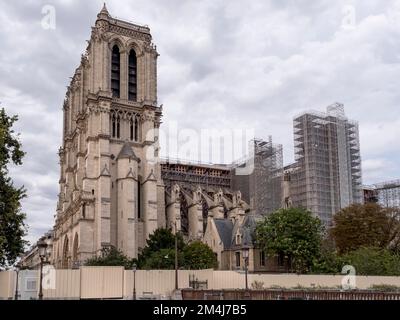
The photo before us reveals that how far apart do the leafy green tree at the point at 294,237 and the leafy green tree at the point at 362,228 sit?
408 inches

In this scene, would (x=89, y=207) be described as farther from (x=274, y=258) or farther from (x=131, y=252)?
(x=274, y=258)

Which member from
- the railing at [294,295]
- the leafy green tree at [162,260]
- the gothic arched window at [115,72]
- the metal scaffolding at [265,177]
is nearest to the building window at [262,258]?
the leafy green tree at [162,260]

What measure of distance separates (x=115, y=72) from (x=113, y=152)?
13.4 m

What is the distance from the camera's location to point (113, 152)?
248ft

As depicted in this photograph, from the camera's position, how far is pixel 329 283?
41.8m

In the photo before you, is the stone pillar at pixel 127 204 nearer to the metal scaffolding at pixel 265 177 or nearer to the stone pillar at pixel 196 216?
the stone pillar at pixel 196 216

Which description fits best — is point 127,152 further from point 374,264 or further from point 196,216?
point 374,264

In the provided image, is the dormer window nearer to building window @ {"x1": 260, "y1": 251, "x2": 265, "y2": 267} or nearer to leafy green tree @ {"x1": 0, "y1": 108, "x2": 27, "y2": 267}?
building window @ {"x1": 260, "y1": 251, "x2": 265, "y2": 267}

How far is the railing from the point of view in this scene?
21516mm

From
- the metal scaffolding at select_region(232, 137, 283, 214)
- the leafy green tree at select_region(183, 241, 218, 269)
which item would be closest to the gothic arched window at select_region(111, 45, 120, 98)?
the metal scaffolding at select_region(232, 137, 283, 214)

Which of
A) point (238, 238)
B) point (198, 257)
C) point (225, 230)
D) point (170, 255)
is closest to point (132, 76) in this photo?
point (225, 230)

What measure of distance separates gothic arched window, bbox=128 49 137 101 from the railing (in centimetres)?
5597

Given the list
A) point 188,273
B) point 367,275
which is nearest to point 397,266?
point 367,275
